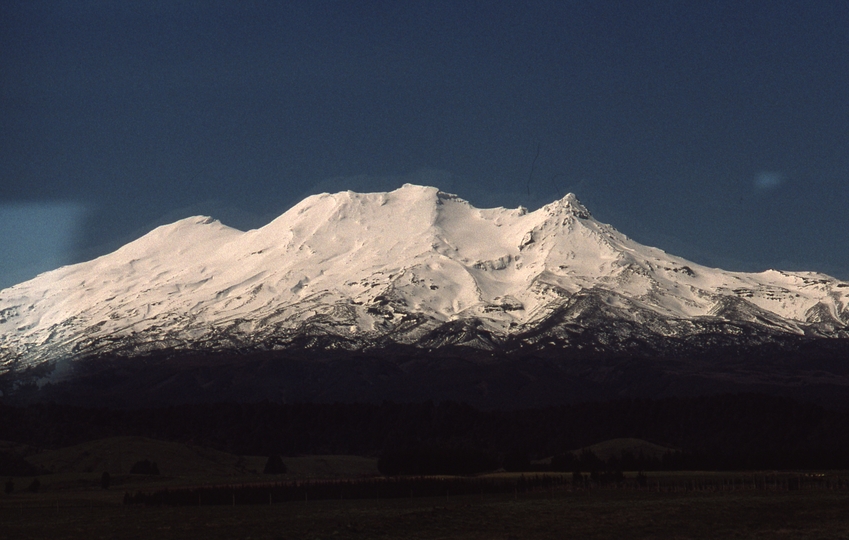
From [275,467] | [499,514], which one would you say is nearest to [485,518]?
[499,514]

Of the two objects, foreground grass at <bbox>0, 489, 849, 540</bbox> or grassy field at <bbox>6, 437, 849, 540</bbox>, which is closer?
foreground grass at <bbox>0, 489, 849, 540</bbox>

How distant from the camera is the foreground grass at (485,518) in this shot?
68812mm

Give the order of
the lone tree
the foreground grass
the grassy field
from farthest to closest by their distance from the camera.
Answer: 1. the lone tree
2. the grassy field
3. the foreground grass

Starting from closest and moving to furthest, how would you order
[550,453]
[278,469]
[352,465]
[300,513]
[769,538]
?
[769,538] → [300,513] → [278,469] → [352,465] → [550,453]

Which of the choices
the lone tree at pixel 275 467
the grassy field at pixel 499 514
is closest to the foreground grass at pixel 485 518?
the grassy field at pixel 499 514

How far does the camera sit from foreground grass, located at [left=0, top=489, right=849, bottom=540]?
68.8 meters

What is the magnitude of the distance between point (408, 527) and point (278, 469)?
86430 mm

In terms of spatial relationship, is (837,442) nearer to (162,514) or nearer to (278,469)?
(278,469)

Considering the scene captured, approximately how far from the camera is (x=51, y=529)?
7319 cm

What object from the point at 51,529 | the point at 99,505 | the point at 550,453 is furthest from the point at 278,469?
the point at 51,529

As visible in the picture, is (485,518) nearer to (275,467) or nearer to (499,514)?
(499,514)

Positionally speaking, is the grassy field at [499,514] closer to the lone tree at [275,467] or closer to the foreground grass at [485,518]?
the foreground grass at [485,518]

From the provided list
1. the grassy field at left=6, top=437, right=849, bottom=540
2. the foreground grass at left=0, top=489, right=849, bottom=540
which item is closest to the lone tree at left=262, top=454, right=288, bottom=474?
the grassy field at left=6, top=437, right=849, bottom=540

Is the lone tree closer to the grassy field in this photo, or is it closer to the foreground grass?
the grassy field
